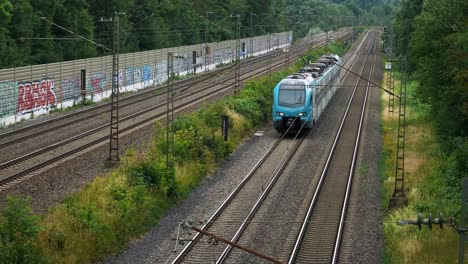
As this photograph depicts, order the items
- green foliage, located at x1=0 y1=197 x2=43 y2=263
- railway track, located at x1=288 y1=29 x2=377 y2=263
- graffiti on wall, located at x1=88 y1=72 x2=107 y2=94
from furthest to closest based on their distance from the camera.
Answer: graffiti on wall, located at x1=88 y1=72 x2=107 y2=94 → railway track, located at x1=288 y1=29 x2=377 y2=263 → green foliage, located at x1=0 y1=197 x2=43 y2=263

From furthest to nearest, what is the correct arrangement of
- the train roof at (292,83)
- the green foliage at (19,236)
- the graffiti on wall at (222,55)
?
the graffiti on wall at (222,55)
the train roof at (292,83)
the green foliage at (19,236)

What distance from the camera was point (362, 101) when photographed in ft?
175

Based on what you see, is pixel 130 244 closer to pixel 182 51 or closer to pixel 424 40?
pixel 424 40

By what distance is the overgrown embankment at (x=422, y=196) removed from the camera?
56.7 feet

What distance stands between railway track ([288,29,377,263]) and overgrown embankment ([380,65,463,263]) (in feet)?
4.70

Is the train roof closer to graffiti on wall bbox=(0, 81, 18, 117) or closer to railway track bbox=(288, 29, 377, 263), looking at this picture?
railway track bbox=(288, 29, 377, 263)

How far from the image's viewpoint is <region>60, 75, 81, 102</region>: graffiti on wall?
4481 centimetres

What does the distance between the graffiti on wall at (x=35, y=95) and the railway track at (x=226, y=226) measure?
18583 millimetres

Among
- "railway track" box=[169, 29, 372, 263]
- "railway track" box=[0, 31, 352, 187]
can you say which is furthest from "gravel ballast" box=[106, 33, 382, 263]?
"railway track" box=[0, 31, 352, 187]

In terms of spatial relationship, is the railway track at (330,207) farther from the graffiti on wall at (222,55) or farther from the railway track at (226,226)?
the graffiti on wall at (222,55)

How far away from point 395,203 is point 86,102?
94.3ft

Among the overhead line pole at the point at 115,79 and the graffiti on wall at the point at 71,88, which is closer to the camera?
the overhead line pole at the point at 115,79

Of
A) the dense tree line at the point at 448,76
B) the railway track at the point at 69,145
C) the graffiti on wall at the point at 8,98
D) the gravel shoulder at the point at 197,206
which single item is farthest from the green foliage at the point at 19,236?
the graffiti on wall at the point at 8,98

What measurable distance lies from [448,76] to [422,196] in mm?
7523
